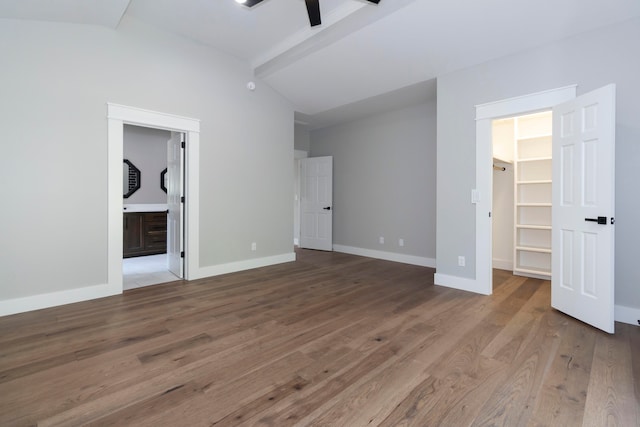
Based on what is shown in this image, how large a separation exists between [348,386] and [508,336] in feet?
5.01

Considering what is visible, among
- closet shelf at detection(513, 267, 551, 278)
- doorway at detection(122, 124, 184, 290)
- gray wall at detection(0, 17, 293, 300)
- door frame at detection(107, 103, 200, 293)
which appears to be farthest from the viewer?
doorway at detection(122, 124, 184, 290)

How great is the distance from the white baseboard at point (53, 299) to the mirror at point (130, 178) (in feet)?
10.7

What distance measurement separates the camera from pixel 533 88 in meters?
3.26

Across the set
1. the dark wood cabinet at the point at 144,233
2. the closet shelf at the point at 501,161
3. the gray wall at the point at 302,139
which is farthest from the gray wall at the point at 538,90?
the dark wood cabinet at the point at 144,233

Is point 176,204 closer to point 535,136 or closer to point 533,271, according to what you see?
point 533,271

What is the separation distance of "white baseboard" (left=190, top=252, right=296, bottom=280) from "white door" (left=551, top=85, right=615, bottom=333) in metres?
3.77

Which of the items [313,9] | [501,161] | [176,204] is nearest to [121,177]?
[176,204]

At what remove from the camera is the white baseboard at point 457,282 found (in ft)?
12.2

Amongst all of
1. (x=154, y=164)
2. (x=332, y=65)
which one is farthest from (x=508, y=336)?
(x=154, y=164)

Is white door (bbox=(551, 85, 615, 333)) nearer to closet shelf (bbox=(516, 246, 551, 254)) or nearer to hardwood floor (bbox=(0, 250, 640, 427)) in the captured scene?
hardwood floor (bbox=(0, 250, 640, 427))

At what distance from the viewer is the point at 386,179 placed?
5.81 metres

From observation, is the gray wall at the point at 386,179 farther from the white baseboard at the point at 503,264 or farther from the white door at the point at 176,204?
the white door at the point at 176,204

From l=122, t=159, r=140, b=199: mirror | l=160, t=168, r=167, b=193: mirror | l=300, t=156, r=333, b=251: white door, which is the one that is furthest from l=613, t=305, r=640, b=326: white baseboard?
l=122, t=159, r=140, b=199: mirror

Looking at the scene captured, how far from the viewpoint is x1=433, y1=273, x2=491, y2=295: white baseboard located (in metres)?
3.73
